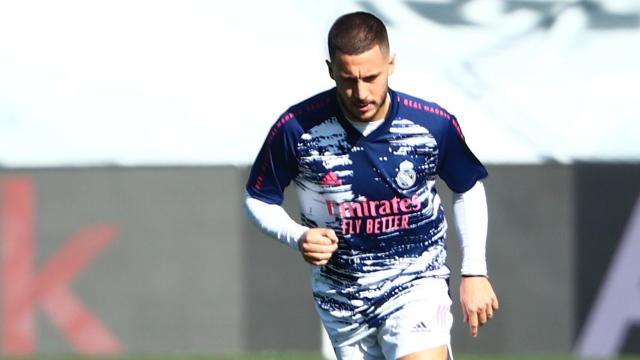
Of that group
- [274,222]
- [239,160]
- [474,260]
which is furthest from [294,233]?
[239,160]

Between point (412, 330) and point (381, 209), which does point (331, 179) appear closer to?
point (381, 209)

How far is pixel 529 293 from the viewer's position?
36.3 feet

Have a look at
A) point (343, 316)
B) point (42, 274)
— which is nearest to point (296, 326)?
point (42, 274)

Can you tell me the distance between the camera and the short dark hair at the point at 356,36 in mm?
5590

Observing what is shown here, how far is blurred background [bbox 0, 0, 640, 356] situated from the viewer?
36.3ft

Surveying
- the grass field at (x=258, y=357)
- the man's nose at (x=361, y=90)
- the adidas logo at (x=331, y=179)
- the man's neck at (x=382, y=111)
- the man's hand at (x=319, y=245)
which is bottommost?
the grass field at (x=258, y=357)

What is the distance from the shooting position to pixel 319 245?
537 centimetres

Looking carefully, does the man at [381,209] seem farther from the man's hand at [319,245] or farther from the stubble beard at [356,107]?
the man's hand at [319,245]

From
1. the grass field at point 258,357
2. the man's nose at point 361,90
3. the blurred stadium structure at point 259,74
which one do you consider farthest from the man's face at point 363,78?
the blurred stadium structure at point 259,74

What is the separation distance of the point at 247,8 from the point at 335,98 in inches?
255

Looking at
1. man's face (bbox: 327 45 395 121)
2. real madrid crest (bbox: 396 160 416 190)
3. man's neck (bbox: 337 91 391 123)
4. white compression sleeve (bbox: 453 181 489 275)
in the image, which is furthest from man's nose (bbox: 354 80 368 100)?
white compression sleeve (bbox: 453 181 489 275)

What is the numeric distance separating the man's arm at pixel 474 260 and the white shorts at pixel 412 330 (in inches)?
3.8

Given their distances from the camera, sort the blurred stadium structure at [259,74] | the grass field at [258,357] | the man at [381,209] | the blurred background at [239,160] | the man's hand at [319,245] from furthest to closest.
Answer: the blurred stadium structure at [259,74] → the blurred background at [239,160] → the grass field at [258,357] → the man at [381,209] → the man's hand at [319,245]

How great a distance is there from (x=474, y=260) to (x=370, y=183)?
0.49 metres
